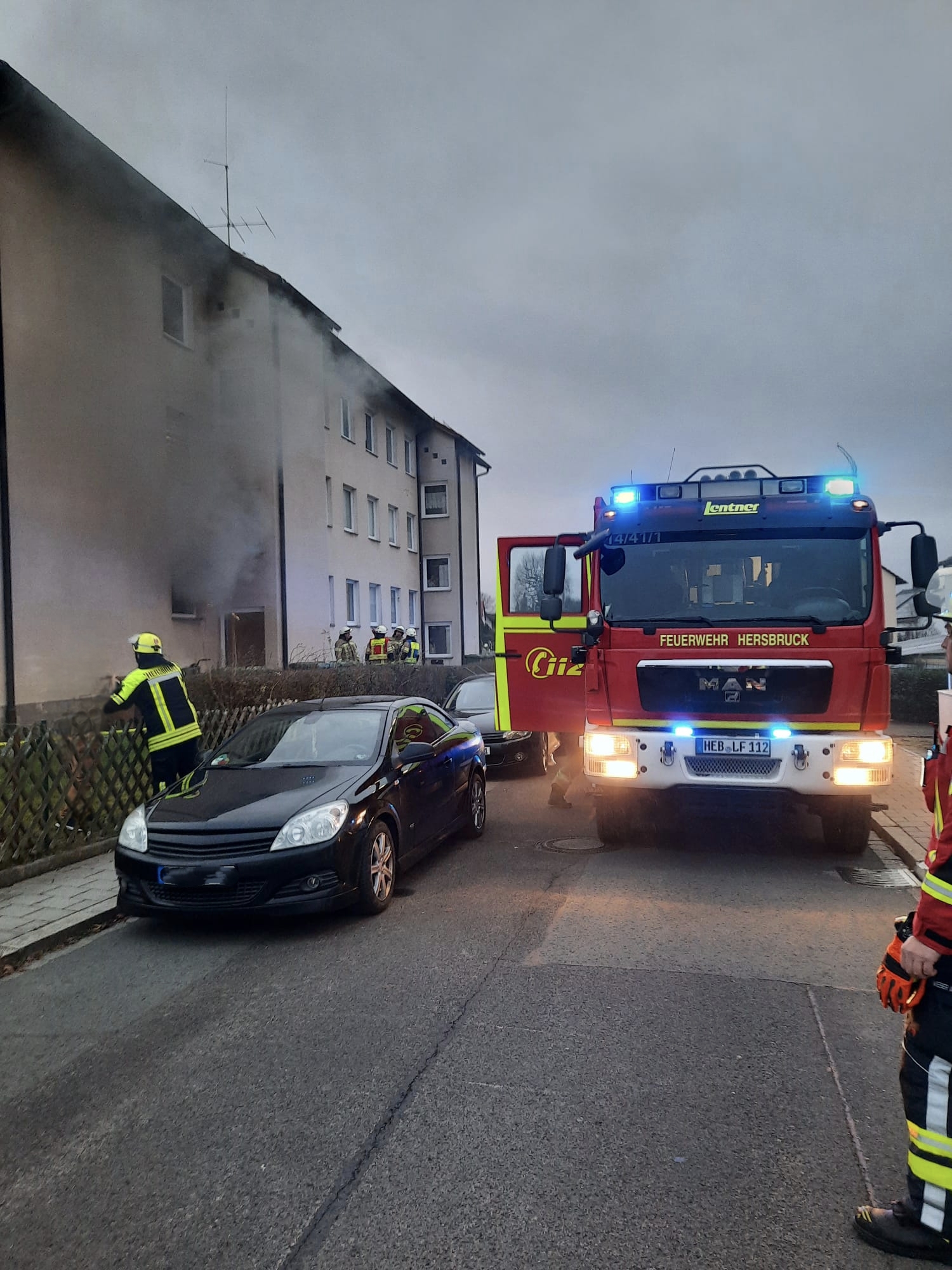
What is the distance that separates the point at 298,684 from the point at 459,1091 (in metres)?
9.81

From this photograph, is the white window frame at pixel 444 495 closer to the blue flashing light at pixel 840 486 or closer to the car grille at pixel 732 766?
the blue flashing light at pixel 840 486

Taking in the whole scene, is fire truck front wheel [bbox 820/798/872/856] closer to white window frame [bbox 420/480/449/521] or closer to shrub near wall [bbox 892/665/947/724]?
shrub near wall [bbox 892/665/947/724]

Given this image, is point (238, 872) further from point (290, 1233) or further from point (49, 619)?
point (49, 619)

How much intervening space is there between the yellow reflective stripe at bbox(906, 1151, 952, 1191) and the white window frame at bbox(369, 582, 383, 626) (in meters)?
26.6

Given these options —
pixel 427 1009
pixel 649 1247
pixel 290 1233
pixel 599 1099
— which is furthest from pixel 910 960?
→ pixel 427 1009

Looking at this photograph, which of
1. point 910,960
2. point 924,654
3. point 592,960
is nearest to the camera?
point 910,960

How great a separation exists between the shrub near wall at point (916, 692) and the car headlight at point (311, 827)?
17.5 metres

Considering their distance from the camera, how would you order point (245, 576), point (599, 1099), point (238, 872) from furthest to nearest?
1. point (245, 576)
2. point (238, 872)
3. point (599, 1099)

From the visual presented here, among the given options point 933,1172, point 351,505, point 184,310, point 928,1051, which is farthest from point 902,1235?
point 351,505

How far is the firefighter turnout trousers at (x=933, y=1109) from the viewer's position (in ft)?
7.80

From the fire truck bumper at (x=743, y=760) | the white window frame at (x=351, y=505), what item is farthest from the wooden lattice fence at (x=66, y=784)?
the white window frame at (x=351, y=505)

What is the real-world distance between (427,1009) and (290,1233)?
5.50ft

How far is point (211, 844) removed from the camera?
5527 millimetres

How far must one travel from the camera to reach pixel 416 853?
6801mm
